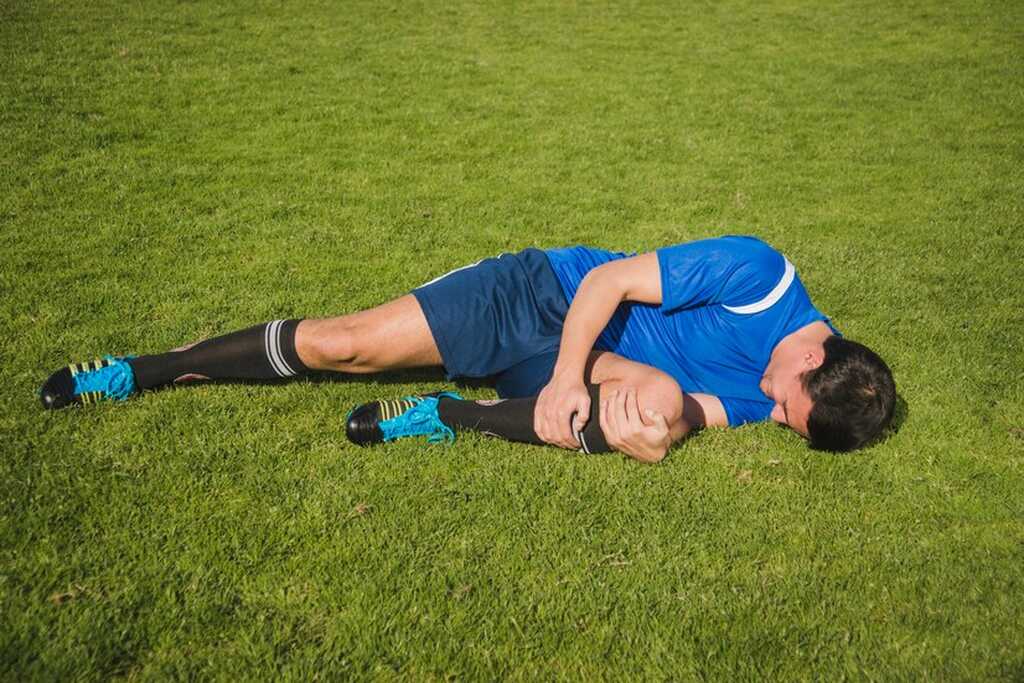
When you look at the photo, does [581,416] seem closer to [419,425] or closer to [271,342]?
[419,425]

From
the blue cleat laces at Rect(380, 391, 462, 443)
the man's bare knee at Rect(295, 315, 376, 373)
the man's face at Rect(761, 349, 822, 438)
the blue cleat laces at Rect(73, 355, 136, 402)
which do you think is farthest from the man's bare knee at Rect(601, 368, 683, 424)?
the blue cleat laces at Rect(73, 355, 136, 402)

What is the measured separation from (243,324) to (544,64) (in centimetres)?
935

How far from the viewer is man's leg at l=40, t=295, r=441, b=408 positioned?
401cm

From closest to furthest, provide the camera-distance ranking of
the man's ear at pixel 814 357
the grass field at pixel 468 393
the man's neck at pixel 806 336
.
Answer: the grass field at pixel 468 393 < the man's ear at pixel 814 357 < the man's neck at pixel 806 336

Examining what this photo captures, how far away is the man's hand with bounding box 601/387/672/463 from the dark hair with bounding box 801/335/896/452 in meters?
0.76

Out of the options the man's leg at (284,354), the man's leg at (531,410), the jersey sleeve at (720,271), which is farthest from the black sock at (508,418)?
the jersey sleeve at (720,271)

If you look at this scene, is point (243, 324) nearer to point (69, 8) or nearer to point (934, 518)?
point (934, 518)

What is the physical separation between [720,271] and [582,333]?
77 cm

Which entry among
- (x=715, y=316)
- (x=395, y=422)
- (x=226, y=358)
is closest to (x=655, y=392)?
(x=715, y=316)

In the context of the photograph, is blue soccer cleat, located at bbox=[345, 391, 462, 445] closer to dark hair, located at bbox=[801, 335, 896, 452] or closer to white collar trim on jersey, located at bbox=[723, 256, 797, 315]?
white collar trim on jersey, located at bbox=[723, 256, 797, 315]

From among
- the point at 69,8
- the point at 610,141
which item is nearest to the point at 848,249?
the point at 610,141

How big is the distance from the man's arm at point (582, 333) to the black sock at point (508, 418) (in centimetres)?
8

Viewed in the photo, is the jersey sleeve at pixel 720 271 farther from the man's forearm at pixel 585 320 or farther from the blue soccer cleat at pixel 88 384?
the blue soccer cleat at pixel 88 384

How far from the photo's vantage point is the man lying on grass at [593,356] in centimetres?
370
